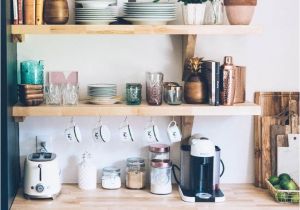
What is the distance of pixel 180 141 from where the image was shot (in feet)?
9.78

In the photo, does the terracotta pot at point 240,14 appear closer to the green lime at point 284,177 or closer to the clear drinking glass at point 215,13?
the clear drinking glass at point 215,13

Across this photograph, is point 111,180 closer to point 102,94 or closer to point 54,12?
point 102,94

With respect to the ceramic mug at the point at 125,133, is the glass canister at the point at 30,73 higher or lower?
higher

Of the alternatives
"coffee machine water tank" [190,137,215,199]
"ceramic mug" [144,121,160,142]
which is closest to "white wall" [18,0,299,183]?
"ceramic mug" [144,121,160,142]

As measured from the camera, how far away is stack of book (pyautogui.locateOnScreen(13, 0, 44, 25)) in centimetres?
263

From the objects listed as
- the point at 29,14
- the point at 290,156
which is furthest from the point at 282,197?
the point at 29,14

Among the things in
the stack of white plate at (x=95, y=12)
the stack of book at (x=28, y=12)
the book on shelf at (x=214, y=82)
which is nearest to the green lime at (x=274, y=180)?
the book on shelf at (x=214, y=82)

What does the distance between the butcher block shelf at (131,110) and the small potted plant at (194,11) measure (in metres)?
0.39

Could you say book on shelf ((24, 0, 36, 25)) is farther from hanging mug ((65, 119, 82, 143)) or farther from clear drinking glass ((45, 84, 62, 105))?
hanging mug ((65, 119, 82, 143))

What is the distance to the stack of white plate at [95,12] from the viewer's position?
263cm

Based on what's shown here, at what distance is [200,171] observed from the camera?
9.11 ft

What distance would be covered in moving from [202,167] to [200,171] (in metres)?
0.02

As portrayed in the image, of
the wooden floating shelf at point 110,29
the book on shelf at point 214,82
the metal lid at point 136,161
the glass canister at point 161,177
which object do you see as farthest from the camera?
the metal lid at point 136,161

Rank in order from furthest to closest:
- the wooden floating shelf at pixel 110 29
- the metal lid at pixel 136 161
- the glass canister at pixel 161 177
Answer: the metal lid at pixel 136 161
the glass canister at pixel 161 177
the wooden floating shelf at pixel 110 29
